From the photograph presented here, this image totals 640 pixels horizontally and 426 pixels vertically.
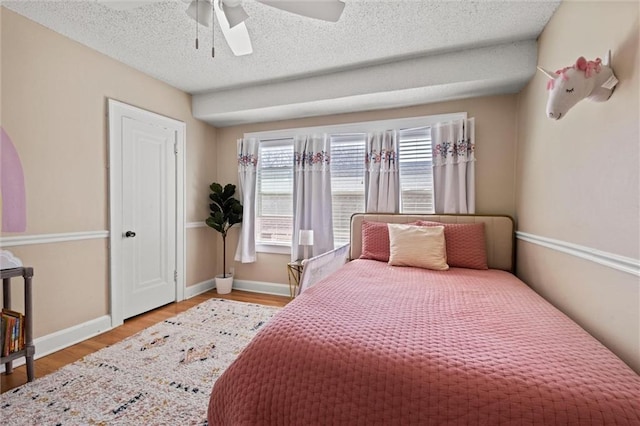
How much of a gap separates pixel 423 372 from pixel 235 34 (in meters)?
2.19

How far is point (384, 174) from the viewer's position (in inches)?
123

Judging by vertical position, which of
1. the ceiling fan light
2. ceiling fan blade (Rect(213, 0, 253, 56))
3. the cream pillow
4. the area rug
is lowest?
the area rug

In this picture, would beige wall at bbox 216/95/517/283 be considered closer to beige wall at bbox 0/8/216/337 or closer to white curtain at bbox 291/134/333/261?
white curtain at bbox 291/134/333/261

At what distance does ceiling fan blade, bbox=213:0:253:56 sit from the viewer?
1.71 metres

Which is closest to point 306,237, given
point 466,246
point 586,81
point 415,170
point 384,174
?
point 384,174

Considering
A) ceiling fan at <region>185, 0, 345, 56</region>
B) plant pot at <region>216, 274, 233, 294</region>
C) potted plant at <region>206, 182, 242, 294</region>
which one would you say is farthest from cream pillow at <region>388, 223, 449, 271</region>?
plant pot at <region>216, 274, 233, 294</region>

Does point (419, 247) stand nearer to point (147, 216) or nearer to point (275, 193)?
point (275, 193)

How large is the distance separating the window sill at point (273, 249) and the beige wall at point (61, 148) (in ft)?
5.51

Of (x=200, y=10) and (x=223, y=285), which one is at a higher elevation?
(x=200, y=10)

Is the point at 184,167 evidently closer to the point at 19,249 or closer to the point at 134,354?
the point at 19,249

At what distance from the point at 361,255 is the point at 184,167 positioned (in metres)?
2.40

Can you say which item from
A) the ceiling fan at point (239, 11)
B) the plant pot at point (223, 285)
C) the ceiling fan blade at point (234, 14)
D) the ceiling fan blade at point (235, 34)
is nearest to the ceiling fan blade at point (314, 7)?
the ceiling fan at point (239, 11)

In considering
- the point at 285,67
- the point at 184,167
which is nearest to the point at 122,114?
the point at 184,167

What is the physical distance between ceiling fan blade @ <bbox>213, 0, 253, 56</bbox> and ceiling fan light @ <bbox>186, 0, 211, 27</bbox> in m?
0.14
